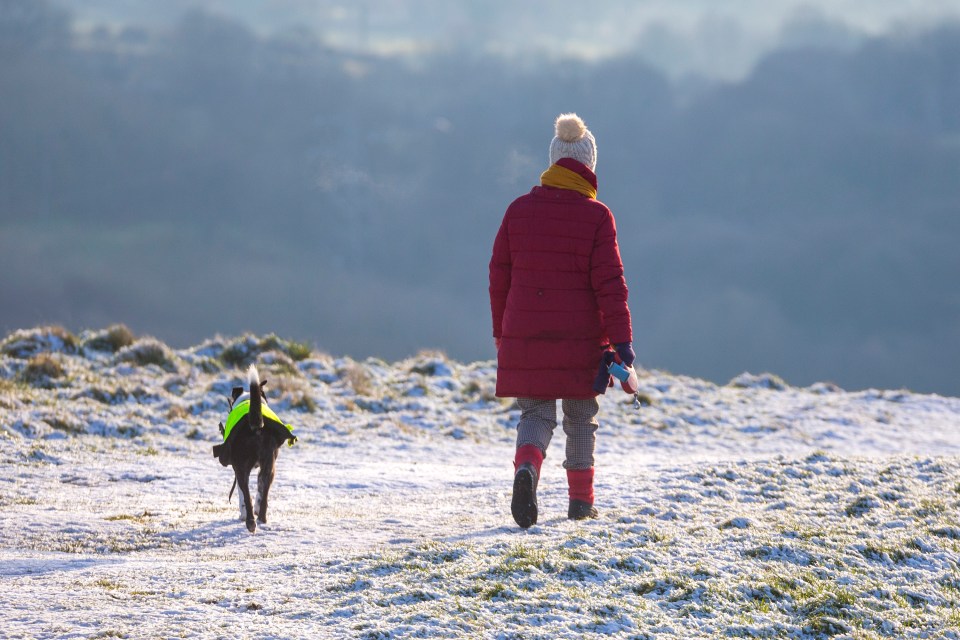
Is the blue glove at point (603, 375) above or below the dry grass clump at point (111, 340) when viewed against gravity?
below

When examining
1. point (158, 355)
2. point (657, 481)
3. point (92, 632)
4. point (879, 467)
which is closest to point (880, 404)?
point (879, 467)

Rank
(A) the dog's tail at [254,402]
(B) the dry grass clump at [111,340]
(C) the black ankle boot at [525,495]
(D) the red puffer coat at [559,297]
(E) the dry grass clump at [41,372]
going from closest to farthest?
1. (C) the black ankle boot at [525,495]
2. (D) the red puffer coat at [559,297]
3. (A) the dog's tail at [254,402]
4. (E) the dry grass clump at [41,372]
5. (B) the dry grass clump at [111,340]

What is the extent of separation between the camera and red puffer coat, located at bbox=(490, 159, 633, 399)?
20.1 feet

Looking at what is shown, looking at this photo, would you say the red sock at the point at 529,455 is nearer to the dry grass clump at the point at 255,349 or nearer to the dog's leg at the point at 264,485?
the dog's leg at the point at 264,485

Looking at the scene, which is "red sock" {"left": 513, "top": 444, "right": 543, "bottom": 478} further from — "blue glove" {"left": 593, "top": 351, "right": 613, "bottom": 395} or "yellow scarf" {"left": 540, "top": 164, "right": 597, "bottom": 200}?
"yellow scarf" {"left": 540, "top": 164, "right": 597, "bottom": 200}

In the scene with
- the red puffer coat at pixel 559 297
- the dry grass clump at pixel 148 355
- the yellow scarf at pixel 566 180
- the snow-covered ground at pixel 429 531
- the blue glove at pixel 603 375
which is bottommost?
the snow-covered ground at pixel 429 531

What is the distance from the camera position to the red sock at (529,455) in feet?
20.2

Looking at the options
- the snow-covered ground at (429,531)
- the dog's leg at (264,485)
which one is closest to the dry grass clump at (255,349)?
the snow-covered ground at (429,531)

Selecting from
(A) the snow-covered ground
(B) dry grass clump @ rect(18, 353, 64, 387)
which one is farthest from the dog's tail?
(B) dry grass clump @ rect(18, 353, 64, 387)

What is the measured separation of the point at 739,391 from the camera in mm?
18797

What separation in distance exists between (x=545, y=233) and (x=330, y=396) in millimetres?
9271

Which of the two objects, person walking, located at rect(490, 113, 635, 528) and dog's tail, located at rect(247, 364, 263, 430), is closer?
person walking, located at rect(490, 113, 635, 528)

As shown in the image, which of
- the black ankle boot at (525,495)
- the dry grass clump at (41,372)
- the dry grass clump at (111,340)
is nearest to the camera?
the black ankle boot at (525,495)

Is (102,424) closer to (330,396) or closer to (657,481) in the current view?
(330,396)
